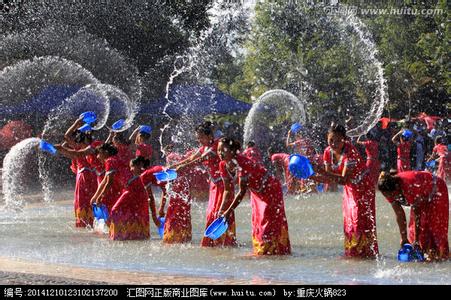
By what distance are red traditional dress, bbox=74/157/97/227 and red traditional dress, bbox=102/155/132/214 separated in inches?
48.5

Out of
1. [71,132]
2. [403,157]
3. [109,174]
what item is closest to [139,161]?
[109,174]

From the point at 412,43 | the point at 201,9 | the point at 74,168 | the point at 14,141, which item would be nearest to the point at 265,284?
the point at 74,168

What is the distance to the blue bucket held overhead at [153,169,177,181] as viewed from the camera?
1020 cm

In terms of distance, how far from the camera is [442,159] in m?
19.7

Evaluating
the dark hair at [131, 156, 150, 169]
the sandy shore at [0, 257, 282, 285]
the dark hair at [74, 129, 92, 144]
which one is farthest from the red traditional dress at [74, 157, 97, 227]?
the sandy shore at [0, 257, 282, 285]

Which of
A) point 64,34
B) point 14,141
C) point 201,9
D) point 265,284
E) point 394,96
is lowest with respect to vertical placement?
point 265,284

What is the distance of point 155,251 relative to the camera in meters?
10.4

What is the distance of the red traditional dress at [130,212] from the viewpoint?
1147 centimetres

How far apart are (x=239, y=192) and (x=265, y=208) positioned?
53cm

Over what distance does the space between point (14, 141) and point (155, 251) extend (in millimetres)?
17053

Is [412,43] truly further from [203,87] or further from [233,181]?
[233,181]

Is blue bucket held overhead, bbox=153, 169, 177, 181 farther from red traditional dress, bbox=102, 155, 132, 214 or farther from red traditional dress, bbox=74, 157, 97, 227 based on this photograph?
red traditional dress, bbox=74, 157, 97, 227

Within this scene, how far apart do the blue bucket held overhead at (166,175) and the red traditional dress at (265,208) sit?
0.92 metres

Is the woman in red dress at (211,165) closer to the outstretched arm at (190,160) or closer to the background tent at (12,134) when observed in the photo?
the outstretched arm at (190,160)
